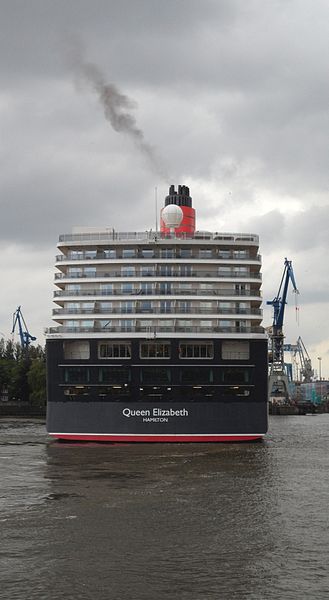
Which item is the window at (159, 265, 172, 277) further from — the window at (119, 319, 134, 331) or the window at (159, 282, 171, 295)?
the window at (119, 319, 134, 331)

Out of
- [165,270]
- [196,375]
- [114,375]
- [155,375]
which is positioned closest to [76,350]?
[114,375]

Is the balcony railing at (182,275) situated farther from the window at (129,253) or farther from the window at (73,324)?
the window at (73,324)

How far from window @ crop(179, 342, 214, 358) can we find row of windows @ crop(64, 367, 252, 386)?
4.34ft

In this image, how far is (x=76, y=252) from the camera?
2116 inches

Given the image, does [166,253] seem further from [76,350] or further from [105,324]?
[76,350]

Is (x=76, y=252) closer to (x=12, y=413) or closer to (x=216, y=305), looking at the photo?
(x=216, y=305)

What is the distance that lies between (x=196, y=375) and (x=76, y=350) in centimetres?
910

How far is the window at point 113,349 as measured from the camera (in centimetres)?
5019

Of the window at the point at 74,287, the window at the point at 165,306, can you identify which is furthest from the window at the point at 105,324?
the window at the point at 165,306

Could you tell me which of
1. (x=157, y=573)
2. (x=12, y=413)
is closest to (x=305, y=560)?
(x=157, y=573)

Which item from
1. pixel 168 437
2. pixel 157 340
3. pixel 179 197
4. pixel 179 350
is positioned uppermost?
pixel 179 197

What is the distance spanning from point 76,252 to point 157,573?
121 feet

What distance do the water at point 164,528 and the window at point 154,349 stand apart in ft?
28.2

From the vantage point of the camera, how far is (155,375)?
160 feet
